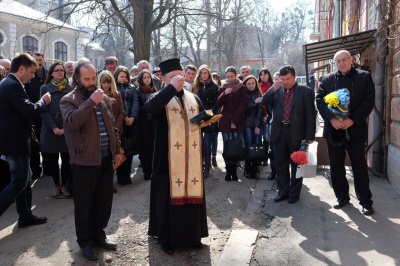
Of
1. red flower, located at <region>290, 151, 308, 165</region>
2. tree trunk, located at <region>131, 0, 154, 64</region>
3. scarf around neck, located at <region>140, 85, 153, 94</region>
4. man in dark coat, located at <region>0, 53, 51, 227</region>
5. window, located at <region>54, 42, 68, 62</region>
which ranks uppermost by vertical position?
window, located at <region>54, 42, 68, 62</region>

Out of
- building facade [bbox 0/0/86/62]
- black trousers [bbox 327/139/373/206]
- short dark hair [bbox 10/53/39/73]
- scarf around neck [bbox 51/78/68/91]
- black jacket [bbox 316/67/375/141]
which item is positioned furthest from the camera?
building facade [bbox 0/0/86/62]

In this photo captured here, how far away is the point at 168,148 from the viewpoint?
14.0ft

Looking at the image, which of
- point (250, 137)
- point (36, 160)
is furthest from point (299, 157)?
point (36, 160)

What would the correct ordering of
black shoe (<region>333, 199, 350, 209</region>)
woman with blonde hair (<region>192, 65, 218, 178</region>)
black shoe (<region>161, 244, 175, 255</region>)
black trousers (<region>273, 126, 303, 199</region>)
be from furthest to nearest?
woman with blonde hair (<region>192, 65, 218, 178</region>)
black trousers (<region>273, 126, 303, 199</region>)
black shoe (<region>333, 199, 350, 209</region>)
black shoe (<region>161, 244, 175, 255</region>)

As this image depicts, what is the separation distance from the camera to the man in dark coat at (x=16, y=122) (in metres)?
4.59

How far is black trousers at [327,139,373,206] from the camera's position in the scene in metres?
5.45

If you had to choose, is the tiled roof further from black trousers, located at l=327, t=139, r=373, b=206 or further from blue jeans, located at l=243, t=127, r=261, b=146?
black trousers, located at l=327, t=139, r=373, b=206

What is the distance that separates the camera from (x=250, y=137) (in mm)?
7699

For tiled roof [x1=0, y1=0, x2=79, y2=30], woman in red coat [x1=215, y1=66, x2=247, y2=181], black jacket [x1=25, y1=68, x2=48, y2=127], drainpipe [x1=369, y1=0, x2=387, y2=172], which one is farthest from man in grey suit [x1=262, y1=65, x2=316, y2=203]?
tiled roof [x1=0, y1=0, x2=79, y2=30]

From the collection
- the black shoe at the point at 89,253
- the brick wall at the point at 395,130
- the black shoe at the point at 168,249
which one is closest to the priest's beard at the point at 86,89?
the black shoe at the point at 89,253

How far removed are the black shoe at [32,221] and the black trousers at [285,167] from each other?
3131mm

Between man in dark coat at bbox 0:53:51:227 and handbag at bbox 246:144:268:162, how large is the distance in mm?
3661

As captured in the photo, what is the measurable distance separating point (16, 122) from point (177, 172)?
6.16 ft

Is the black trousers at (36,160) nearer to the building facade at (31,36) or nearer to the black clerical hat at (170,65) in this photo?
the black clerical hat at (170,65)
